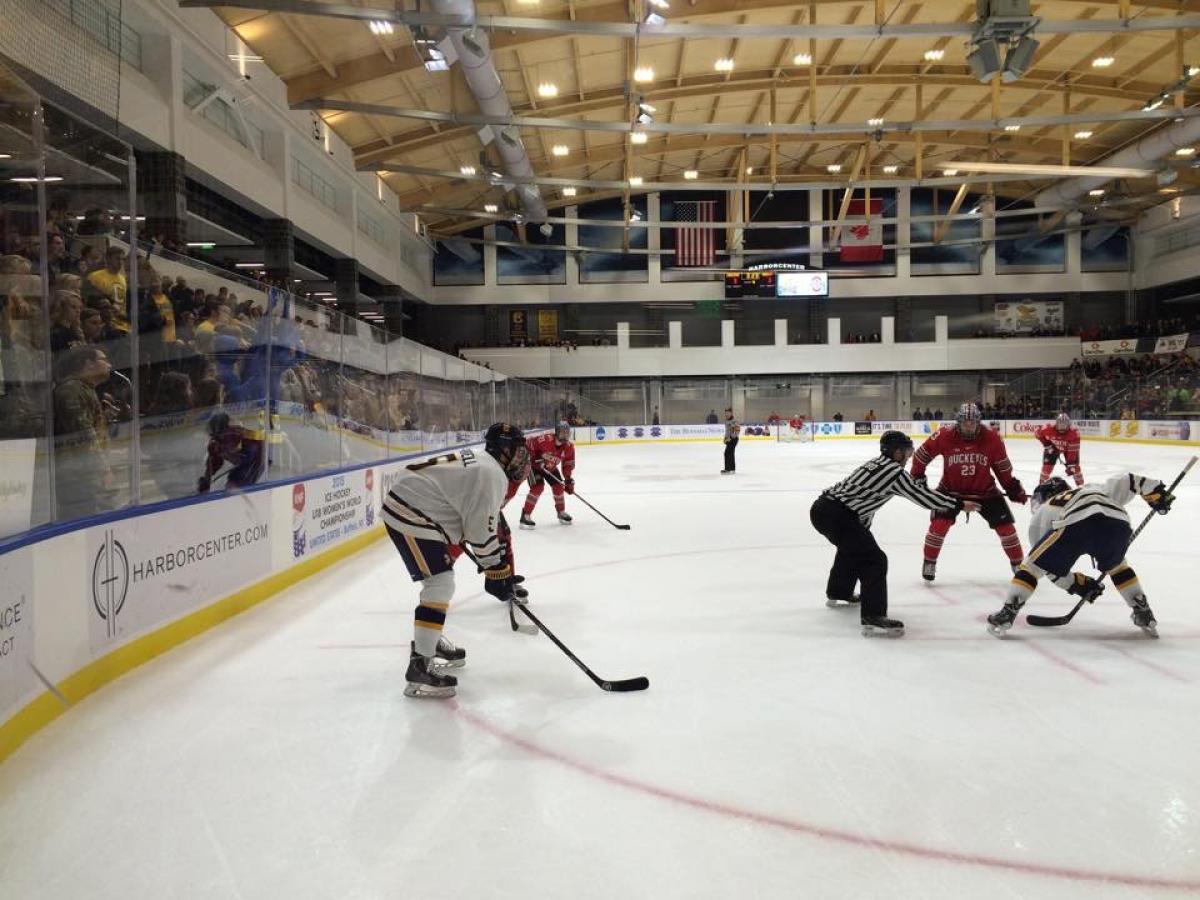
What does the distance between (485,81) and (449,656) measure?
43.4ft

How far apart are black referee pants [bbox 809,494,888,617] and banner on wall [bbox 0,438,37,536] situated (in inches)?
147

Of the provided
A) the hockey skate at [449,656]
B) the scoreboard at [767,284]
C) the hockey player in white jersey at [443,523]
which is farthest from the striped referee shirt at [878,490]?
the scoreboard at [767,284]

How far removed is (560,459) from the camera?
27.3 ft

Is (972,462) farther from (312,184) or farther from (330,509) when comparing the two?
(312,184)

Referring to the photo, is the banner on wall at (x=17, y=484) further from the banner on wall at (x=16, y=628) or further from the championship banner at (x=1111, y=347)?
the championship banner at (x=1111, y=347)

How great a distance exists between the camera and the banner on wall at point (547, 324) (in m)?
31.2

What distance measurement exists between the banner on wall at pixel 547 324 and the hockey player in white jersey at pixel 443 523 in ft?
92.4

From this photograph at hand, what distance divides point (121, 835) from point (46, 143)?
267cm

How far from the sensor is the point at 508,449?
11.2 feet

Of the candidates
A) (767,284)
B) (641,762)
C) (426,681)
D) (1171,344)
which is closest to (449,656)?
(426,681)

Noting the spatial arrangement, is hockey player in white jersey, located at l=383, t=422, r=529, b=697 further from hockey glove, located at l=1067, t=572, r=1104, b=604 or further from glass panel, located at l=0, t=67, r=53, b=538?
hockey glove, located at l=1067, t=572, r=1104, b=604

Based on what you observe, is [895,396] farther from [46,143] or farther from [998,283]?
[46,143]

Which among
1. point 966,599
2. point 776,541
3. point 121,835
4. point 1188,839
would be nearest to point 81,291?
point 121,835

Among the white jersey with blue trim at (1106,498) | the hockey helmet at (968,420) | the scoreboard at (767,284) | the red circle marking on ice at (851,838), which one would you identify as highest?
the scoreboard at (767,284)
